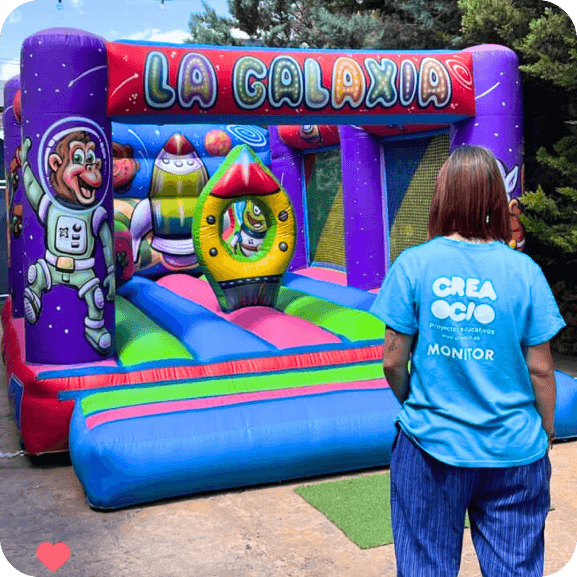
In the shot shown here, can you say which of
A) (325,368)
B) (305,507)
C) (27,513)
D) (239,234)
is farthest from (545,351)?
(239,234)

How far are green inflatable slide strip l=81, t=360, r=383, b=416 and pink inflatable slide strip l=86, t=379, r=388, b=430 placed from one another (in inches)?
2.4

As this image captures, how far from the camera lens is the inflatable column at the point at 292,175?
7789 mm

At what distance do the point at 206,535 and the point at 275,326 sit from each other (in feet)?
6.28

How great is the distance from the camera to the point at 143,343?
4328mm

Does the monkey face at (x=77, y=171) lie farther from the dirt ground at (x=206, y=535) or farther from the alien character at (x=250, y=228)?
the alien character at (x=250, y=228)

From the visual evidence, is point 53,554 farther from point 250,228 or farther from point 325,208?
point 325,208

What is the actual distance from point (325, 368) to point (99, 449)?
1.41 m

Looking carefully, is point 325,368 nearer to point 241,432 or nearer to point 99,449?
point 241,432

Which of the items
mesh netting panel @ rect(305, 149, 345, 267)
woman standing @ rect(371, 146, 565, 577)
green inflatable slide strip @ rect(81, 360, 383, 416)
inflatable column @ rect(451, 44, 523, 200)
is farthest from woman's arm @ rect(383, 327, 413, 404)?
mesh netting panel @ rect(305, 149, 345, 267)

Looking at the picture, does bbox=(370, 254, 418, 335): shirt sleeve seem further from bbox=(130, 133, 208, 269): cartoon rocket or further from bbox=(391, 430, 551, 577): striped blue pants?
bbox=(130, 133, 208, 269): cartoon rocket

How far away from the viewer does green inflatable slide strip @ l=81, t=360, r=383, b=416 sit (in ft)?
12.0

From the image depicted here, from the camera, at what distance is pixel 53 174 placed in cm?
395

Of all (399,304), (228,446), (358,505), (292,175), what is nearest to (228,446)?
(228,446)

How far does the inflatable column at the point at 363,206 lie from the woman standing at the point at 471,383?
4772mm
